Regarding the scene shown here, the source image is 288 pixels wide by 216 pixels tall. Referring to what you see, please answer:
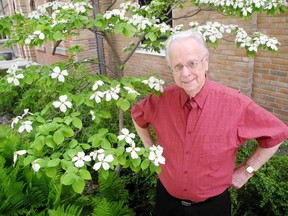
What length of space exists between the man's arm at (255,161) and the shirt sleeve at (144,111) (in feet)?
2.43

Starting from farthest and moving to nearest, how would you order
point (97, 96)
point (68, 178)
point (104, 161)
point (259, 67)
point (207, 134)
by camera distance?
1. point (259, 67)
2. point (97, 96)
3. point (207, 134)
4. point (104, 161)
5. point (68, 178)

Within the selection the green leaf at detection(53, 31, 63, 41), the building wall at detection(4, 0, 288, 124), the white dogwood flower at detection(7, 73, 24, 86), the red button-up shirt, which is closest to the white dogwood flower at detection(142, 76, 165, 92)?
the red button-up shirt

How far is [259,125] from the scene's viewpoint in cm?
173

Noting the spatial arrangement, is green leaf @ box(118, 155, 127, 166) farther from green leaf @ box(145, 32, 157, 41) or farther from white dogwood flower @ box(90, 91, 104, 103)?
green leaf @ box(145, 32, 157, 41)

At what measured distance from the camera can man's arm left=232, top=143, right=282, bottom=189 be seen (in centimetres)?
191

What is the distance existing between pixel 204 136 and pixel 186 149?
14cm

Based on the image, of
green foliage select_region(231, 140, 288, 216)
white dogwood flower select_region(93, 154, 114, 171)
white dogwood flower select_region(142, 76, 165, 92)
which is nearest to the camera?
white dogwood flower select_region(93, 154, 114, 171)

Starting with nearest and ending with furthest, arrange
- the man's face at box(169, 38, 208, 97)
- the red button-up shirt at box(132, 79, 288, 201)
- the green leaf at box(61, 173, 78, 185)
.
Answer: the green leaf at box(61, 173, 78, 185) < the man's face at box(169, 38, 208, 97) < the red button-up shirt at box(132, 79, 288, 201)

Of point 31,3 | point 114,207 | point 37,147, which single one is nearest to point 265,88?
point 114,207

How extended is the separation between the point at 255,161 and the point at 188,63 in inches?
34.2

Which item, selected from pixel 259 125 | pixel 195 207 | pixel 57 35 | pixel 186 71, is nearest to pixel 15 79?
pixel 57 35

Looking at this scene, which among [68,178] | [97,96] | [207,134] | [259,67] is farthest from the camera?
[259,67]

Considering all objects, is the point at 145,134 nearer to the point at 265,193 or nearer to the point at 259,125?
the point at 259,125

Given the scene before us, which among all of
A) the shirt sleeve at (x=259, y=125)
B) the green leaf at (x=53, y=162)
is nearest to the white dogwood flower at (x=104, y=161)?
the green leaf at (x=53, y=162)
